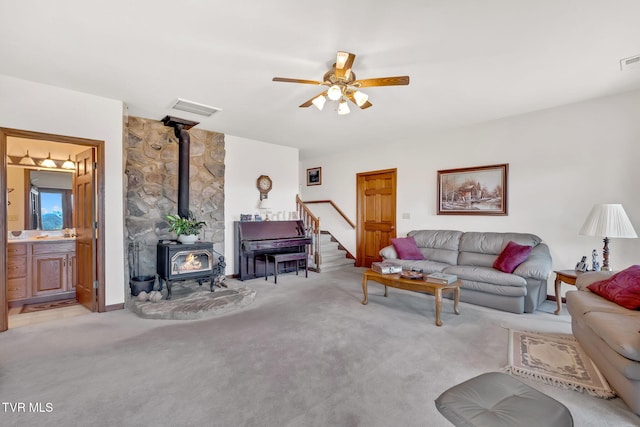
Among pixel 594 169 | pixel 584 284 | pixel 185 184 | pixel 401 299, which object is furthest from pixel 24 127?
pixel 594 169

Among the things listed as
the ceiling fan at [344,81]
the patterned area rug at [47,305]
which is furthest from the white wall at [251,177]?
the ceiling fan at [344,81]

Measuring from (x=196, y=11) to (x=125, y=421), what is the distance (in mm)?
2691

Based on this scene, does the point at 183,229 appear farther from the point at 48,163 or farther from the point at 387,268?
the point at 387,268

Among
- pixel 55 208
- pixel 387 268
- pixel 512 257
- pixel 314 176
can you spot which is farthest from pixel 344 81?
pixel 55 208

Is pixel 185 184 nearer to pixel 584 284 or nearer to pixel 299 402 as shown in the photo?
pixel 299 402

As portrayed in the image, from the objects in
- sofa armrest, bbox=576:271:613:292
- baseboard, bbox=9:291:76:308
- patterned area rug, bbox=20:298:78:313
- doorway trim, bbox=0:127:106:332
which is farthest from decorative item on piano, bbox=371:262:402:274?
baseboard, bbox=9:291:76:308

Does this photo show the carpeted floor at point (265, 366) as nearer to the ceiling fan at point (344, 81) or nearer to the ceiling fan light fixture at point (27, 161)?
the ceiling fan at point (344, 81)

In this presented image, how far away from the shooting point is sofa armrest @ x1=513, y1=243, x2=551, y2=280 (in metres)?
3.40

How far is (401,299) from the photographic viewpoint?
4055 millimetres

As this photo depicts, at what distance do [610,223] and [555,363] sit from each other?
70.2 inches

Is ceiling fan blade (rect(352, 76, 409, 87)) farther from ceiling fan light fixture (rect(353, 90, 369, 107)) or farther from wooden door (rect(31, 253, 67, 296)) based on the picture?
wooden door (rect(31, 253, 67, 296))

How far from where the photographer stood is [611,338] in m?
1.83

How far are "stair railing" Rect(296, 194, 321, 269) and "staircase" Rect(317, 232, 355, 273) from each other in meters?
0.19

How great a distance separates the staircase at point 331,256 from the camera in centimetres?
601
